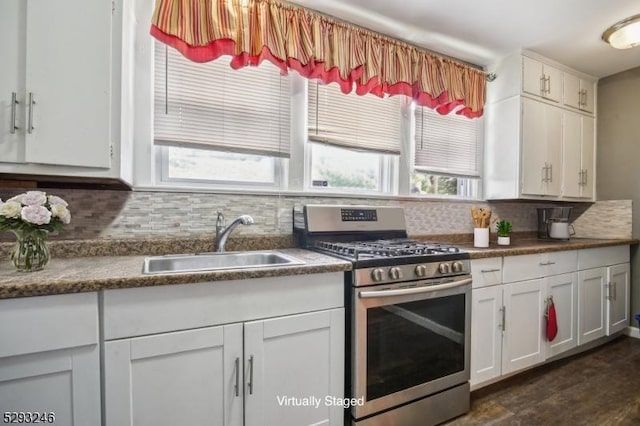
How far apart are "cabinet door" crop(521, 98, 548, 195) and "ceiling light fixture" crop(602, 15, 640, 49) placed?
22.4 inches

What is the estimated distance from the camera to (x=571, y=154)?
9.43 feet

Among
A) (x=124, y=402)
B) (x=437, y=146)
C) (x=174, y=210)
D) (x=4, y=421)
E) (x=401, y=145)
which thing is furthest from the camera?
(x=437, y=146)

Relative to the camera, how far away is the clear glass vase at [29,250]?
3.68 feet

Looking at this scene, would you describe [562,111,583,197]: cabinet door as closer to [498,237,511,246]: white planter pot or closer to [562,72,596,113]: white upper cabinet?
[562,72,596,113]: white upper cabinet

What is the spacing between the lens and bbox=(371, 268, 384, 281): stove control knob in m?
1.47

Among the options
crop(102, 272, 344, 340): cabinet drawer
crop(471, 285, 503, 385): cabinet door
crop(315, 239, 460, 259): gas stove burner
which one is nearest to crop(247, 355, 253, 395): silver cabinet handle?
crop(102, 272, 344, 340): cabinet drawer

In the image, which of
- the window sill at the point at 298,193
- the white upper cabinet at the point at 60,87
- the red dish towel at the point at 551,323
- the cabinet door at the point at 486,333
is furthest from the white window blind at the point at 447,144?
the white upper cabinet at the point at 60,87

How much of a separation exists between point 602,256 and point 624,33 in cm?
172

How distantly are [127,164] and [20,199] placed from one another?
41 cm

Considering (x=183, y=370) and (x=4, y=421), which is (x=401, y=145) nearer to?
(x=183, y=370)

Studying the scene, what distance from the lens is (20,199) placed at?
3.68 feet

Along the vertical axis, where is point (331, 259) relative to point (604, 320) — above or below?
above

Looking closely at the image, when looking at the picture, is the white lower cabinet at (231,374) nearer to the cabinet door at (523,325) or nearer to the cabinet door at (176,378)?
the cabinet door at (176,378)

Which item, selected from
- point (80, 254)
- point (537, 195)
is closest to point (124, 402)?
point (80, 254)
